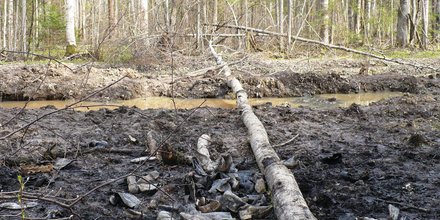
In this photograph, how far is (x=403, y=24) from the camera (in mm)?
20203

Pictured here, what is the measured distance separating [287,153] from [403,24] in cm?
1662

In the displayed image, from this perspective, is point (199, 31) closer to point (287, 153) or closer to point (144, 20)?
point (144, 20)

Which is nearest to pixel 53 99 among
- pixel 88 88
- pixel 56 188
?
pixel 88 88

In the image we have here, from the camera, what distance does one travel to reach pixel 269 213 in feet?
12.6

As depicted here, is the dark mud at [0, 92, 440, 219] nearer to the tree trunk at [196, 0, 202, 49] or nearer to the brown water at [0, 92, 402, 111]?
the brown water at [0, 92, 402, 111]

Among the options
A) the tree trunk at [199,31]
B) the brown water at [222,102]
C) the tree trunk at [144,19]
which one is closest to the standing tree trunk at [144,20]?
the tree trunk at [144,19]

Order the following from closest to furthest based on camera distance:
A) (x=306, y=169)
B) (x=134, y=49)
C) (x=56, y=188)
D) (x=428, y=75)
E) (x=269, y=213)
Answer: (x=269, y=213) → (x=56, y=188) → (x=306, y=169) → (x=428, y=75) → (x=134, y=49)

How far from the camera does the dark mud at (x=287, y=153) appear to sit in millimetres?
3986

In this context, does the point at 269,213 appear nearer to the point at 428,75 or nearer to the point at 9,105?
the point at 9,105

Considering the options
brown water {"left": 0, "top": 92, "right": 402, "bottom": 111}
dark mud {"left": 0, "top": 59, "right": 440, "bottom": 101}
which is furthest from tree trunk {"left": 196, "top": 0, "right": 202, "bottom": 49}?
brown water {"left": 0, "top": 92, "right": 402, "bottom": 111}

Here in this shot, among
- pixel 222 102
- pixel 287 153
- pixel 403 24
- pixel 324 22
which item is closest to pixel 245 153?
pixel 287 153

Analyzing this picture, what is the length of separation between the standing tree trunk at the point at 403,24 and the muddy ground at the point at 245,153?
10.7 metres

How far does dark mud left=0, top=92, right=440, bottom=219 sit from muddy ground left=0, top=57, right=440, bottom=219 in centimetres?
1

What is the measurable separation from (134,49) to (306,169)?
968 centimetres
